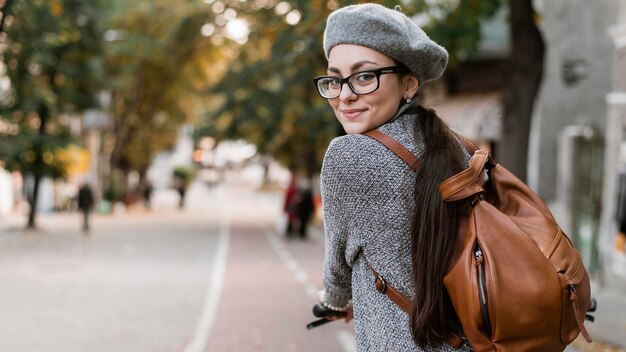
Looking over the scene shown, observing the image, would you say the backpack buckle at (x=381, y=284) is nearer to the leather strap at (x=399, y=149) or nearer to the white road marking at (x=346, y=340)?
the leather strap at (x=399, y=149)

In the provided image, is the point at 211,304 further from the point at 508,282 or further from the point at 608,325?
the point at 508,282

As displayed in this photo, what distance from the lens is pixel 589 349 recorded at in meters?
7.95

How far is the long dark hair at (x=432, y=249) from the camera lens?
182 cm

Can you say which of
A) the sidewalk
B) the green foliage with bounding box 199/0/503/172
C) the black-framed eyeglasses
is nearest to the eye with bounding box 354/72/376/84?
the black-framed eyeglasses

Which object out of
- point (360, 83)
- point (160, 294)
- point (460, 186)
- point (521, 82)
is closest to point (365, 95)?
point (360, 83)

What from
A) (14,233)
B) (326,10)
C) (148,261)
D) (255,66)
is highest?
(326,10)

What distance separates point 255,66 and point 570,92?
945 cm

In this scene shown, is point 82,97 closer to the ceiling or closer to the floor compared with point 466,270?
closer to the floor

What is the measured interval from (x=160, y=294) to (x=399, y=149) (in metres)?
10.8

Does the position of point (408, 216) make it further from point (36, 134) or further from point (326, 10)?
point (36, 134)

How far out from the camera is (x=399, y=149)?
1916mm

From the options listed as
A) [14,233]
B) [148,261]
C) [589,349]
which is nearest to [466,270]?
[589,349]

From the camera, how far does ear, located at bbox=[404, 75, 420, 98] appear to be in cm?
212

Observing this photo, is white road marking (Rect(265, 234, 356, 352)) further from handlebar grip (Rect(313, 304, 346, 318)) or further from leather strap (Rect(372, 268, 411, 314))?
leather strap (Rect(372, 268, 411, 314))
